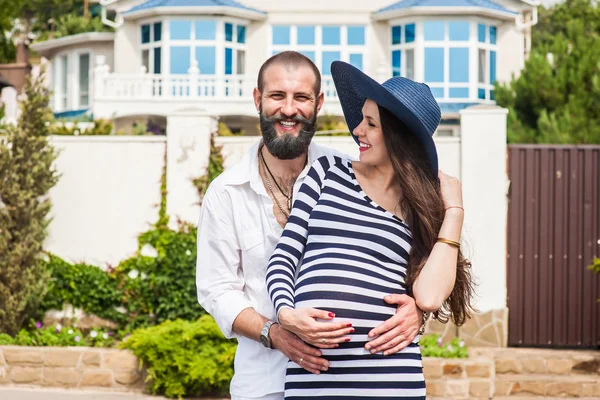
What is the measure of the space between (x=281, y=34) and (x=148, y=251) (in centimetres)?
1567

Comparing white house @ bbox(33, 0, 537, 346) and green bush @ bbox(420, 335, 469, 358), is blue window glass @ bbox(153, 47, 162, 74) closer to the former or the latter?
white house @ bbox(33, 0, 537, 346)

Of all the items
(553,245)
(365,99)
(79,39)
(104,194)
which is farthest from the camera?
(79,39)

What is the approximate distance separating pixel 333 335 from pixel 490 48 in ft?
76.3

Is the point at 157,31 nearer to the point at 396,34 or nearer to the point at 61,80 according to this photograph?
the point at 61,80

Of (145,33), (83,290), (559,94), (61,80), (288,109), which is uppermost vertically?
(145,33)

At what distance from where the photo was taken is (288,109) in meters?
3.48

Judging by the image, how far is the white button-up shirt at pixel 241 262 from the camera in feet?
11.1

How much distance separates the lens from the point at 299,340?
3104 millimetres

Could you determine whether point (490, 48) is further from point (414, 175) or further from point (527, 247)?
point (414, 175)

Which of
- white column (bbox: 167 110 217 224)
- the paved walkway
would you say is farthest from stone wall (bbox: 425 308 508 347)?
the paved walkway

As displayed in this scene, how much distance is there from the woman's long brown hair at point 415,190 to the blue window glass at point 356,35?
21988 millimetres

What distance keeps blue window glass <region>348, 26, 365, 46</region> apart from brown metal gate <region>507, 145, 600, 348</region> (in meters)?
15.2

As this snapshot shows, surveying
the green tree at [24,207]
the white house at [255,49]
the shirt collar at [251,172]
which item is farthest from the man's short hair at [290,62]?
the white house at [255,49]

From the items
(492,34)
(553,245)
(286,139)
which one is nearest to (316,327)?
(286,139)
